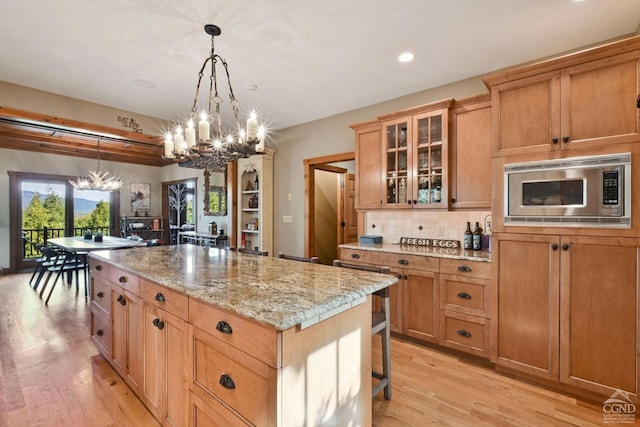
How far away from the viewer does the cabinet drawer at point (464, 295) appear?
8.14 ft

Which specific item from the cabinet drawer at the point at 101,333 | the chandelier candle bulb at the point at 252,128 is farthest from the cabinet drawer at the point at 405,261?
the cabinet drawer at the point at 101,333

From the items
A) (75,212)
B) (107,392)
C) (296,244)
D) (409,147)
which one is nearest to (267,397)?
(107,392)

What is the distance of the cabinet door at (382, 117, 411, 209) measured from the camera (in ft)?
10.5

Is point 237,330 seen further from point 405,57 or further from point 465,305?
point 405,57

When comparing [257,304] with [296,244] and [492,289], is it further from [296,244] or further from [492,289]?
[296,244]

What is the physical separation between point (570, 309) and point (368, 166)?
2.25m

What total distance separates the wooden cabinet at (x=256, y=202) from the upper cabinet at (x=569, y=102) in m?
3.46

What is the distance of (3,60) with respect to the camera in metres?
2.68

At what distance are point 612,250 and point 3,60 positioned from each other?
514 cm

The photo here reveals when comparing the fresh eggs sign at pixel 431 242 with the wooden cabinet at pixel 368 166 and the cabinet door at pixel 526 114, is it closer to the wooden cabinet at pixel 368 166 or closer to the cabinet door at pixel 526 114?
the wooden cabinet at pixel 368 166

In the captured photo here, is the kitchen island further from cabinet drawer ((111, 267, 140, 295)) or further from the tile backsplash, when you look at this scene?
the tile backsplash

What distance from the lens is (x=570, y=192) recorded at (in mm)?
2104

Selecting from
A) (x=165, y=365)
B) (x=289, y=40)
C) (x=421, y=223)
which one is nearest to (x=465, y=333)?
(x=421, y=223)

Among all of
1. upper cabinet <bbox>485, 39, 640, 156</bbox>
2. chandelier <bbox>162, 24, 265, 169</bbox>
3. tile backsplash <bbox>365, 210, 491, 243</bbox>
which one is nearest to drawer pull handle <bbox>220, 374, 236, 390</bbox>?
chandelier <bbox>162, 24, 265, 169</bbox>
